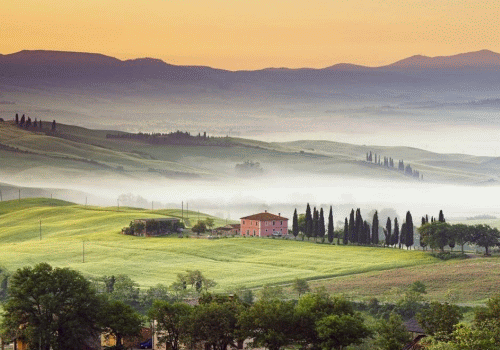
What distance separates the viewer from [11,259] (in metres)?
178

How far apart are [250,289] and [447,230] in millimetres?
43309

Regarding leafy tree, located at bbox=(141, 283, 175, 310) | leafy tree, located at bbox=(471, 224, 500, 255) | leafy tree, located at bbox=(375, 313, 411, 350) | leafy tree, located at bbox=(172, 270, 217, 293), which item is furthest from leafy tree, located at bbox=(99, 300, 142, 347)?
leafy tree, located at bbox=(471, 224, 500, 255)

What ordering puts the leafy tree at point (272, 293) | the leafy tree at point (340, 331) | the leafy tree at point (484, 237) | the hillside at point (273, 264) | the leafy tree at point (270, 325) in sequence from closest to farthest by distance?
1. the leafy tree at point (340, 331)
2. the leafy tree at point (270, 325)
3. the leafy tree at point (272, 293)
4. the hillside at point (273, 264)
5. the leafy tree at point (484, 237)

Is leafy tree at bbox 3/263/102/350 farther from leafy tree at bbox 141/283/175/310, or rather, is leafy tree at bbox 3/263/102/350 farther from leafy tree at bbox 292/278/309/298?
leafy tree at bbox 292/278/309/298

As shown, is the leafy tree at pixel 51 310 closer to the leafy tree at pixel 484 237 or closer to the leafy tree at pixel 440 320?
the leafy tree at pixel 440 320

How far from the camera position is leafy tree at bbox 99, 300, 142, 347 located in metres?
103

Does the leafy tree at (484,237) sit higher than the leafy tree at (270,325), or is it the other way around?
the leafy tree at (484,237)

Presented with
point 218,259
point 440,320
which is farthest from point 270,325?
point 218,259

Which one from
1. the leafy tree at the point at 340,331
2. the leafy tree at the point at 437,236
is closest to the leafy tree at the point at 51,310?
the leafy tree at the point at 340,331

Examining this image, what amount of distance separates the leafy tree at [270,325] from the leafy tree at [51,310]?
14.1 meters

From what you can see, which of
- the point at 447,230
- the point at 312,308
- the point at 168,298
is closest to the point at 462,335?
the point at 312,308

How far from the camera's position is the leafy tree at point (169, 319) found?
104 meters

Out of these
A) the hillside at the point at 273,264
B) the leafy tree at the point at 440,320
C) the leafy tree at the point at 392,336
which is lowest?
the leafy tree at the point at 392,336

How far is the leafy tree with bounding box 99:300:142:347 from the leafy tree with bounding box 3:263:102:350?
0.95 metres
